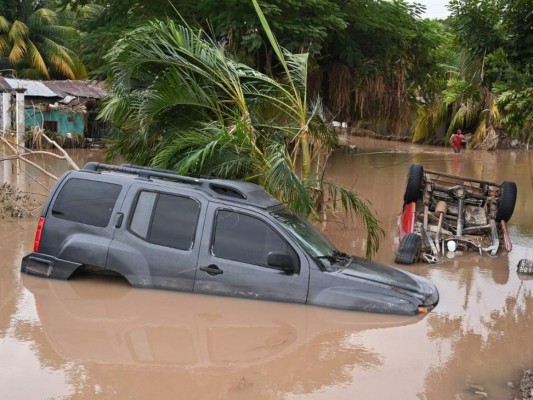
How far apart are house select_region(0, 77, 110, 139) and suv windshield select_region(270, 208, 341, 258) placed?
22.9m

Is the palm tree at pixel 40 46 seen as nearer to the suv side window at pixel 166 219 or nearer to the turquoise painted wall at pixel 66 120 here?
the turquoise painted wall at pixel 66 120

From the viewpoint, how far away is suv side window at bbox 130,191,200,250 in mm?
7312

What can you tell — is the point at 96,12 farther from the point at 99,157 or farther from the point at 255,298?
the point at 255,298

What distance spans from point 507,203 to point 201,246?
22.1ft

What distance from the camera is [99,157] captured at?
25953mm

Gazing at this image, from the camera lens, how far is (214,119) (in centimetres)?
1059

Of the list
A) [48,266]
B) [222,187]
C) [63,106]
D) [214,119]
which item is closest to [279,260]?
A: [222,187]

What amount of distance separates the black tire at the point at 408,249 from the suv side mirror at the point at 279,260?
12.6 feet

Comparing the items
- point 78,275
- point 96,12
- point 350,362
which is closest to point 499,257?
point 350,362

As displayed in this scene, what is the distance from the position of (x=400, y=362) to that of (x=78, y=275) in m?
3.97

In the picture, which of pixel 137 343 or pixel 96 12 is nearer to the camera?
pixel 137 343

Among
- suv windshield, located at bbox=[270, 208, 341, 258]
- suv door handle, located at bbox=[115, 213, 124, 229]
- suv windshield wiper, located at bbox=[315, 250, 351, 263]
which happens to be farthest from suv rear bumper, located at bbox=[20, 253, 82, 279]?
suv windshield wiper, located at bbox=[315, 250, 351, 263]

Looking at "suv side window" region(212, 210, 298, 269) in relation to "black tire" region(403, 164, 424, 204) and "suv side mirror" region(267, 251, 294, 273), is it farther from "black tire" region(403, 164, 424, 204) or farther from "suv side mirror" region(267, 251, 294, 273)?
"black tire" region(403, 164, 424, 204)

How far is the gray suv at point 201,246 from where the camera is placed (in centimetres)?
691
